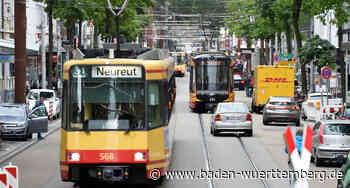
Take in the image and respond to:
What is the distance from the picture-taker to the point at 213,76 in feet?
155

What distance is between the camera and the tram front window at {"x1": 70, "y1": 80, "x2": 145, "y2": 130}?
16.7 metres

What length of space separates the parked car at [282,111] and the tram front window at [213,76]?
738 centimetres

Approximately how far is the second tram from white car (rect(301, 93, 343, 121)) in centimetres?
452

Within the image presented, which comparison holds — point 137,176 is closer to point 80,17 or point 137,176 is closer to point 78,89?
point 78,89

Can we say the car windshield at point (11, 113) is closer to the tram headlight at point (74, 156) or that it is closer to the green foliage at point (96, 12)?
the tram headlight at point (74, 156)

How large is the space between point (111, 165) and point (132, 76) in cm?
191

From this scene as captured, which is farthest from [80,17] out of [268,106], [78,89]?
[78,89]

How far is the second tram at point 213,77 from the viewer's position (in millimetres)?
46938

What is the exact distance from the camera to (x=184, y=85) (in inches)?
3376

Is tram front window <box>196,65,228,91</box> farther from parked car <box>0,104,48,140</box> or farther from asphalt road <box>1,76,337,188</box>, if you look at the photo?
parked car <box>0,104,48,140</box>

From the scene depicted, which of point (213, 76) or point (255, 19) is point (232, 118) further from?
point (255, 19)

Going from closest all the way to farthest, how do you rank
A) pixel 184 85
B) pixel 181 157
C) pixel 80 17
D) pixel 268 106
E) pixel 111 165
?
pixel 111 165 < pixel 181 157 < pixel 268 106 < pixel 80 17 < pixel 184 85

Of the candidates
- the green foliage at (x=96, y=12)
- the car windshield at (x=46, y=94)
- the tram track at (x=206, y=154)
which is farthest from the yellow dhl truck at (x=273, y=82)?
the car windshield at (x=46, y=94)

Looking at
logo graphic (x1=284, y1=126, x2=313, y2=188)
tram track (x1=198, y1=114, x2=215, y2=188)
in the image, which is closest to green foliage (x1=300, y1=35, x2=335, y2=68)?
tram track (x1=198, y1=114, x2=215, y2=188)
